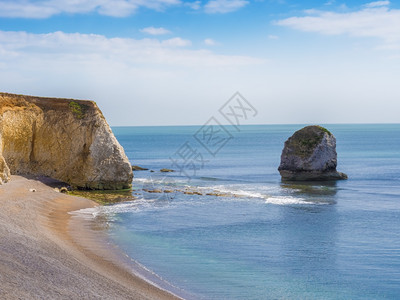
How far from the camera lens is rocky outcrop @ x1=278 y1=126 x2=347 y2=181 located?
6281 cm

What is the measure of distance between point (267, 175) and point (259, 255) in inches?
1803

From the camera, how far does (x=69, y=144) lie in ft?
160

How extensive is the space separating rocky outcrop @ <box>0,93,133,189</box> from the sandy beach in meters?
13.4

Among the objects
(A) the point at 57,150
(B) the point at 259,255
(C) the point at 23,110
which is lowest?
(B) the point at 259,255

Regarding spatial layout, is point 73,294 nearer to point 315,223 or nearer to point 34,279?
point 34,279

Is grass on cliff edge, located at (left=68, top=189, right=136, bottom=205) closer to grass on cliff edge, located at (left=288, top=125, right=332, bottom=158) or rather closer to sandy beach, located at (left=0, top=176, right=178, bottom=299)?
sandy beach, located at (left=0, top=176, right=178, bottom=299)

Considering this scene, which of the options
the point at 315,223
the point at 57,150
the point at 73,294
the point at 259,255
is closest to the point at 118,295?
the point at 73,294

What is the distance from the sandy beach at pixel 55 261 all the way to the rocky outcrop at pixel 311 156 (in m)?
38.0

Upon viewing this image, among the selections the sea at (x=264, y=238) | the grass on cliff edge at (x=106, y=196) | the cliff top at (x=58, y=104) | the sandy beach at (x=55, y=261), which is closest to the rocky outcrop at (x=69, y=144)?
the cliff top at (x=58, y=104)

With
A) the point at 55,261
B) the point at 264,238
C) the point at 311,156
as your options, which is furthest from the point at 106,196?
the point at 311,156

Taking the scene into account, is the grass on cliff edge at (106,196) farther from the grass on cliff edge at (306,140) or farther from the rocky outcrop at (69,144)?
the grass on cliff edge at (306,140)

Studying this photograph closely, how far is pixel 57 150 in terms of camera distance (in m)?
48.7

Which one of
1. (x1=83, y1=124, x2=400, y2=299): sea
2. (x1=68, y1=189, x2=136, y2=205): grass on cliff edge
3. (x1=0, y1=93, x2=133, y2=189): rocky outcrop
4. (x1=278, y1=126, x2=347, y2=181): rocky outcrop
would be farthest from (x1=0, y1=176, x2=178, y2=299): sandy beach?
(x1=278, y1=126, x2=347, y2=181): rocky outcrop

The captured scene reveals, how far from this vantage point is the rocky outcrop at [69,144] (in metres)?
47.8
